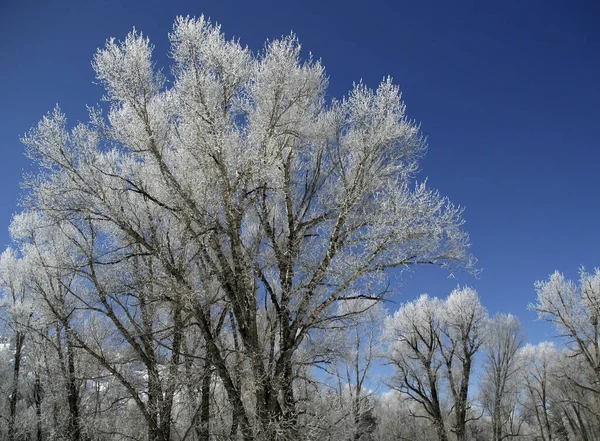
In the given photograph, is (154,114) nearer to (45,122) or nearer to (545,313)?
(45,122)

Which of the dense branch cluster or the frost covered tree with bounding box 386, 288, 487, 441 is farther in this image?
the frost covered tree with bounding box 386, 288, 487, 441

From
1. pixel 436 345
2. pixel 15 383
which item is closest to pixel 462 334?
pixel 436 345

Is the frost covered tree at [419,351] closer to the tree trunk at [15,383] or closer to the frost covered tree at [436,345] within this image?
the frost covered tree at [436,345]

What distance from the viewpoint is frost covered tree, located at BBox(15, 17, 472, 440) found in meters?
8.84

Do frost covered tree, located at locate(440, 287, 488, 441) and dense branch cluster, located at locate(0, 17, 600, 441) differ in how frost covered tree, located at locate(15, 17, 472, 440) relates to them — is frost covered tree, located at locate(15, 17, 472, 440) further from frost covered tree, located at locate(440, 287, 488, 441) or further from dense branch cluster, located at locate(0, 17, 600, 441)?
frost covered tree, located at locate(440, 287, 488, 441)

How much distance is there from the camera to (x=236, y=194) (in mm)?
9383

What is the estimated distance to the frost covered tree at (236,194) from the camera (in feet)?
29.0

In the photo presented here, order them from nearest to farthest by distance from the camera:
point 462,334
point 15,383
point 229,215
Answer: point 229,215 < point 15,383 < point 462,334

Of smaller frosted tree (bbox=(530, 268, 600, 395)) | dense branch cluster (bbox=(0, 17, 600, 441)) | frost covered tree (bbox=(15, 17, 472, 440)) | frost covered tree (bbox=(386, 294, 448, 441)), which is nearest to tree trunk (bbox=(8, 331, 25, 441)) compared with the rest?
dense branch cluster (bbox=(0, 17, 600, 441))

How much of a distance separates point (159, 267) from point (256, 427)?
4.38 m

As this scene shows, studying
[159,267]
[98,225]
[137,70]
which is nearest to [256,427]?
[159,267]

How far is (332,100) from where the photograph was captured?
445 inches

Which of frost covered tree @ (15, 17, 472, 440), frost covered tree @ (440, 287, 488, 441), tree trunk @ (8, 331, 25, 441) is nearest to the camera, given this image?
frost covered tree @ (15, 17, 472, 440)

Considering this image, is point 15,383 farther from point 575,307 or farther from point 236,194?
point 575,307
